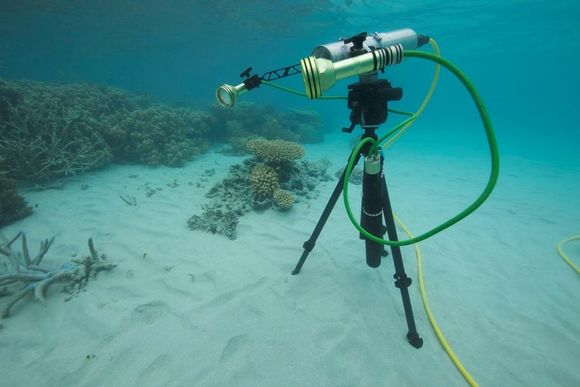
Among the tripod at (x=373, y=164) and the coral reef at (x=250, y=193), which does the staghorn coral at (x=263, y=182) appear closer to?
the coral reef at (x=250, y=193)

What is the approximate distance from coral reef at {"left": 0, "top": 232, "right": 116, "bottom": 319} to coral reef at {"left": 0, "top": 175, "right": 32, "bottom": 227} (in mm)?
1451

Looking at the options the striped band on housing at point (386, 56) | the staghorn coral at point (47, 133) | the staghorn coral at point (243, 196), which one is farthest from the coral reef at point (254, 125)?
the striped band on housing at point (386, 56)

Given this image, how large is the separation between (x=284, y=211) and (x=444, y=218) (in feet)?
12.6

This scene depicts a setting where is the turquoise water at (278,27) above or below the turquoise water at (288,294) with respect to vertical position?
above

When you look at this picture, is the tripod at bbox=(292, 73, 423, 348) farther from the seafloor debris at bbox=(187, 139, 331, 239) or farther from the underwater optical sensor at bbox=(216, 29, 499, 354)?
the seafloor debris at bbox=(187, 139, 331, 239)

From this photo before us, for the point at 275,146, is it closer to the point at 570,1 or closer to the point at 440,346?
the point at 440,346

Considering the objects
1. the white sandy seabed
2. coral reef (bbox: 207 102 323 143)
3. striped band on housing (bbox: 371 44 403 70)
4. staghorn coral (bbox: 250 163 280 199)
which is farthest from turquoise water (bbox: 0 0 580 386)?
coral reef (bbox: 207 102 323 143)

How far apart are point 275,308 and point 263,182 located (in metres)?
2.84

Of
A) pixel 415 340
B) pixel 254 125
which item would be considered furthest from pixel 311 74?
pixel 254 125

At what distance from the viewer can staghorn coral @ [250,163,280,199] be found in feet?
17.4

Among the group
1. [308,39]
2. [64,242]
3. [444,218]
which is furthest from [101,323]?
[308,39]

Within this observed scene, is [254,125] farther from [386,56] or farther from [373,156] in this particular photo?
[386,56]

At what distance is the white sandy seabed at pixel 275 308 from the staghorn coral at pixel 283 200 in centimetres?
17

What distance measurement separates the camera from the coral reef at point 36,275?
2947 mm
